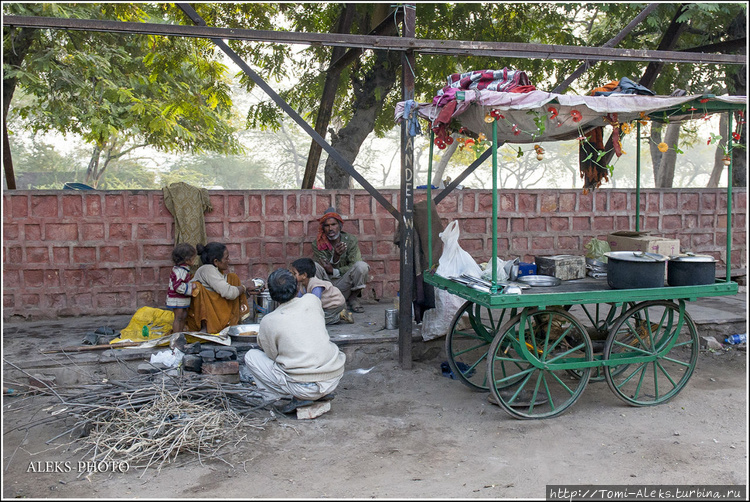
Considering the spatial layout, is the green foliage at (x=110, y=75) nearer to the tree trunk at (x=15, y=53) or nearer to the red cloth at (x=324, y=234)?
the tree trunk at (x=15, y=53)

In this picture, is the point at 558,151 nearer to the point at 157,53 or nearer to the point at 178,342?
the point at 157,53

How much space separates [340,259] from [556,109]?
3566 mm

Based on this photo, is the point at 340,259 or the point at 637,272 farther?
the point at 340,259

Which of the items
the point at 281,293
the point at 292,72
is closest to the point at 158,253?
the point at 281,293

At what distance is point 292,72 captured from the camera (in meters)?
12.5

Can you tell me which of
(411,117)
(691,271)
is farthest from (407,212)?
(691,271)

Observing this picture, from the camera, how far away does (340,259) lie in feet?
24.9

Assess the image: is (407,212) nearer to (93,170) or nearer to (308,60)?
(308,60)

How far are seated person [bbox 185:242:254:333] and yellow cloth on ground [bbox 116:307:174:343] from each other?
205 millimetres

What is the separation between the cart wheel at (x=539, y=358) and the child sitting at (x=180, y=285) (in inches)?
123

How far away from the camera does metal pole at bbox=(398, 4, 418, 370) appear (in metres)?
5.59

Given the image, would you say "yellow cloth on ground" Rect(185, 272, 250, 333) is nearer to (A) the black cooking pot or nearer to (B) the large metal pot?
(B) the large metal pot

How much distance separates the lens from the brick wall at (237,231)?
7359 mm

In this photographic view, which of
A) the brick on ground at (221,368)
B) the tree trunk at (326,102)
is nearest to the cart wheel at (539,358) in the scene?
the brick on ground at (221,368)
